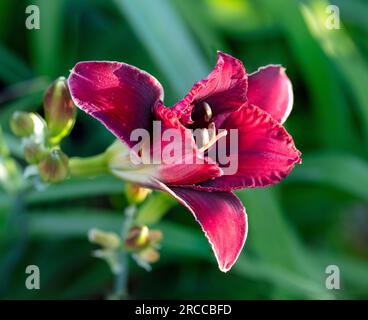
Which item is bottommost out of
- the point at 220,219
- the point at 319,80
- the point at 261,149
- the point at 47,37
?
the point at 220,219

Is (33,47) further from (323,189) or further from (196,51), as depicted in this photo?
(323,189)

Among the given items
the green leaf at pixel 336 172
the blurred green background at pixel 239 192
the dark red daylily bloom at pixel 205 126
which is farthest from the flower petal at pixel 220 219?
the green leaf at pixel 336 172

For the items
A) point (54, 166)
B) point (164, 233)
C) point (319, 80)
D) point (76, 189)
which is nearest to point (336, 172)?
point (319, 80)

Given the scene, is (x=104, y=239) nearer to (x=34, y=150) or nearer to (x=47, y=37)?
(x=34, y=150)

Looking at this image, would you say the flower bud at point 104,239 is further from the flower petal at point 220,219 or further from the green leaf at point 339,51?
the green leaf at point 339,51

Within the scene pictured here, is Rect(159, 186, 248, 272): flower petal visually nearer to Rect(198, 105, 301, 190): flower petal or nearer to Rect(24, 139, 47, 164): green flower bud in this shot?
Rect(198, 105, 301, 190): flower petal
